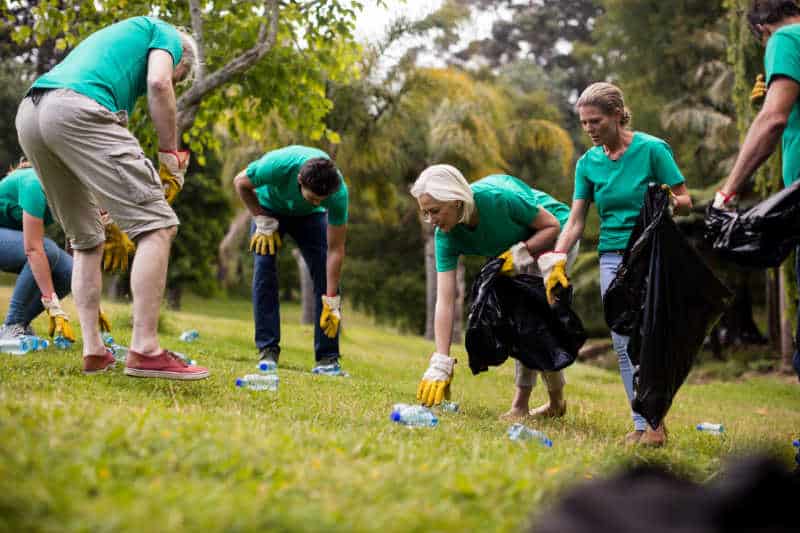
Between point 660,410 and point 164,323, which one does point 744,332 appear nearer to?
point 164,323

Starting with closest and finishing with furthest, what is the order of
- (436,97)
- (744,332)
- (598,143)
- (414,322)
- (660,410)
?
(660,410)
(598,143)
(436,97)
(744,332)
(414,322)

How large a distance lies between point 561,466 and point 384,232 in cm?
2575

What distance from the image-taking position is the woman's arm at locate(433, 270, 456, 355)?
16.0ft

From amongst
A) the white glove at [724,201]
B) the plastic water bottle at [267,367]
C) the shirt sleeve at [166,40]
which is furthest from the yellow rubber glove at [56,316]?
the white glove at [724,201]

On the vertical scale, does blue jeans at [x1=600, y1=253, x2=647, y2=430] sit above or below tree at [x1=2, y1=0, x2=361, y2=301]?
below

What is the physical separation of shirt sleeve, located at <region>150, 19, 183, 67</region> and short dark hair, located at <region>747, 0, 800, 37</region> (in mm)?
3187

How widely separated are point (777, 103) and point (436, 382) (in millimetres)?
2491

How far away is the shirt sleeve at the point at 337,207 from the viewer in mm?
6398

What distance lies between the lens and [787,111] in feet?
11.5

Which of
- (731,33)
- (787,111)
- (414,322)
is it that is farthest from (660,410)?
(414,322)

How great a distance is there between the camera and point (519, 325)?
5.05 m

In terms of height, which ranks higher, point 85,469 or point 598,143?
point 598,143

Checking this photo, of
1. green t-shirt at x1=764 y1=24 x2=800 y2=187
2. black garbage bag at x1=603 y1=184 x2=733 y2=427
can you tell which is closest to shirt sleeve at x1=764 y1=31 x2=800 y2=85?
green t-shirt at x1=764 y1=24 x2=800 y2=187

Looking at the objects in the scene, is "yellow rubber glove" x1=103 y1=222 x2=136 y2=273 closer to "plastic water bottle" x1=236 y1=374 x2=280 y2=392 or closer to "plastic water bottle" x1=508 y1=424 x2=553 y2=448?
"plastic water bottle" x1=236 y1=374 x2=280 y2=392
